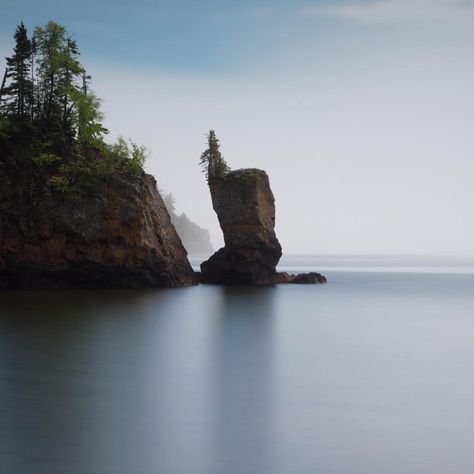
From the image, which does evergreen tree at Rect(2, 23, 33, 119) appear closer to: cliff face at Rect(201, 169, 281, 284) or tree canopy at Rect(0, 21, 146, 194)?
tree canopy at Rect(0, 21, 146, 194)

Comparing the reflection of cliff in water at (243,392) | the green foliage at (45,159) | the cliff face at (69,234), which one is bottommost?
the reflection of cliff in water at (243,392)

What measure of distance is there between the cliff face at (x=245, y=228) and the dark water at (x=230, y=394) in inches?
925

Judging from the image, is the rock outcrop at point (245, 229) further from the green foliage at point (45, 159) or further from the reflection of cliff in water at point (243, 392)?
the reflection of cliff in water at point (243, 392)

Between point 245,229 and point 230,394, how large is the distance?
39286 millimetres

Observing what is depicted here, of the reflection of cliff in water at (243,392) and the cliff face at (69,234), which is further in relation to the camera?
the cliff face at (69,234)

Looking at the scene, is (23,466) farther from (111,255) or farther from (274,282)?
(274,282)

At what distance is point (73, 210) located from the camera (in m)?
43.1

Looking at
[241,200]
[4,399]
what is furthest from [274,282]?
[4,399]

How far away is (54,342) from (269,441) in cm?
1261

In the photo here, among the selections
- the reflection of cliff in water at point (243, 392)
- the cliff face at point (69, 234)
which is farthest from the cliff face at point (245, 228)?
the reflection of cliff in water at point (243, 392)

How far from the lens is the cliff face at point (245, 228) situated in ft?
173

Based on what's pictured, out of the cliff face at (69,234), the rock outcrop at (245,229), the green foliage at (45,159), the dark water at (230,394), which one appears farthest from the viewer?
the rock outcrop at (245,229)

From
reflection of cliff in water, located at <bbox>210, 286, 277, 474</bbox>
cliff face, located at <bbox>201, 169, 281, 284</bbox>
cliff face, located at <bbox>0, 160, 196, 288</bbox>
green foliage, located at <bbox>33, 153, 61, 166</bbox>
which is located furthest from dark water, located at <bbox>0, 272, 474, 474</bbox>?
cliff face, located at <bbox>201, 169, 281, 284</bbox>

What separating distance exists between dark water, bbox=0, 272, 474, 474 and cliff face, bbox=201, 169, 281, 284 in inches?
925
